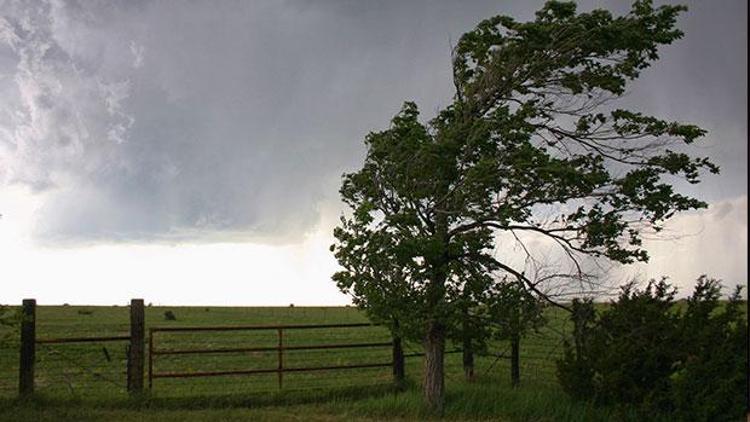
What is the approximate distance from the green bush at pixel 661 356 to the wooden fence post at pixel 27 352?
11.7 metres

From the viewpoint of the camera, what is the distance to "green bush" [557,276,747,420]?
13.2 meters

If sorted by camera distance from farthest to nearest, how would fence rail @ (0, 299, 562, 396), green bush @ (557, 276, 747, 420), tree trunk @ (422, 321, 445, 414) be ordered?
fence rail @ (0, 299, 562, 396)
tree trunk @ (422, 321, 445, 414)
green bush @ (557, 276, 747, 420)

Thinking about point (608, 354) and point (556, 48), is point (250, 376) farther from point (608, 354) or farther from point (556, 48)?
point (556, 48)

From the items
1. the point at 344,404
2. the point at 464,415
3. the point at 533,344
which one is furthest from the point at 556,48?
the point at 533,344

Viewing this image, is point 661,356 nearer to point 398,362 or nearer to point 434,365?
point 434,365

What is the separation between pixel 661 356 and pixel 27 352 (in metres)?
13.7

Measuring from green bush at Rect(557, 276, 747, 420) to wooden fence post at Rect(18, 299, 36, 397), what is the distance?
462 inches

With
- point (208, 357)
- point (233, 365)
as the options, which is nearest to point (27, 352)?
point (233, 365)

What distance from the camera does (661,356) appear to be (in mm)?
14477

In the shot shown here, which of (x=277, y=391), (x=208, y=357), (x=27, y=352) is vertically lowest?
(x=208, y=357)

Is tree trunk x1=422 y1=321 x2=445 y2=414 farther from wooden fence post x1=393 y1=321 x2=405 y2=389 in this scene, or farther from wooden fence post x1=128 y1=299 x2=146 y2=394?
wooden fence post x1=128 y1=299 x2=146 y2=394

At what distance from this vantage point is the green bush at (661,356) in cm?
1325

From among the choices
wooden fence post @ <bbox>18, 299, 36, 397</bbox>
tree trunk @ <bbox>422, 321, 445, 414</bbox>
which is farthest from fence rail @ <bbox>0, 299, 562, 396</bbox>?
tree trunk @ <bbox>422, 321, 445, 414</bbox>

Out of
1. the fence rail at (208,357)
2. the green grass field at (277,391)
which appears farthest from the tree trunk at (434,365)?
the fence rail at (208,357)
